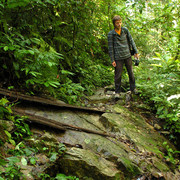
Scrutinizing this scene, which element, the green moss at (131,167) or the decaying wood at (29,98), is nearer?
the green moss at (131,167)

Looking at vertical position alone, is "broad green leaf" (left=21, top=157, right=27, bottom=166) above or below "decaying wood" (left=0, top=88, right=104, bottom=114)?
below

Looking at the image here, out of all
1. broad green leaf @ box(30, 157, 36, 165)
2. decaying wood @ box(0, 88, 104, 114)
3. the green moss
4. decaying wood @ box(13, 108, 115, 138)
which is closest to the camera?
broad green leaf @ box(30, 157, 36, 165)

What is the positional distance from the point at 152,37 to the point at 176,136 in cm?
1223

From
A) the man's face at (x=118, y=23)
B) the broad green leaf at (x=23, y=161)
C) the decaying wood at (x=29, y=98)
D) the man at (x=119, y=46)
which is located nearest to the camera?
the broad green leaf at (x=23, y=161)

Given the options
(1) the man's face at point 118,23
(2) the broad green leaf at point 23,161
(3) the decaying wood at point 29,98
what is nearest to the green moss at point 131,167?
(2) the broad green leaf at point 23,161

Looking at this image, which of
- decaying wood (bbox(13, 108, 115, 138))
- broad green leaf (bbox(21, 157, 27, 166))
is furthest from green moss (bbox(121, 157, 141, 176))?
broad green leaf (bbox(21, 157, 27, 166))

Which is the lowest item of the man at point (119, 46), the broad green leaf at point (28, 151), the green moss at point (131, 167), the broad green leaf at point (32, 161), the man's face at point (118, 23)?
the green moss at point (131, 167)

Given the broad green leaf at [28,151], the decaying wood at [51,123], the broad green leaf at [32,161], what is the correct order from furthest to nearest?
1. the decaying wood at [51,123]
2. the broad green leaf at [28,151]
3. the broad green leaf at [32,161]

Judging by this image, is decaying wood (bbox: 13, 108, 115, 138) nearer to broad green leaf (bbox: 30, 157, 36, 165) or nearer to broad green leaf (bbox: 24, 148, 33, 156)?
broad green leaf (bbox: 24, 148, 33, 156)

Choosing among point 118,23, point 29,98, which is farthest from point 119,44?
point 29,98

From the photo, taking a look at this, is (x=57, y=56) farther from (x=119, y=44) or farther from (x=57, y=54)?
(x=119, y=44)

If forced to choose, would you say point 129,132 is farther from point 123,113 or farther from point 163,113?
point 163,113

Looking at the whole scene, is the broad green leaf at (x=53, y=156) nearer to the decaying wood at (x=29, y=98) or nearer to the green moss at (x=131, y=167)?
the green moss at (x=131, y=167)

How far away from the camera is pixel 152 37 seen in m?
15.0
